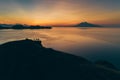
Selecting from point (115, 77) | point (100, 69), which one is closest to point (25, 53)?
point (100, 69)

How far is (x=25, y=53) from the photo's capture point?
40.5 m

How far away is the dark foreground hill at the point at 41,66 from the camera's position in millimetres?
33875

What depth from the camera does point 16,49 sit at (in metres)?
41.4

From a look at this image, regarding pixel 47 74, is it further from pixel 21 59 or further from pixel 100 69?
pixel 100 69

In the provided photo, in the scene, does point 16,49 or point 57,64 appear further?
point 16,49

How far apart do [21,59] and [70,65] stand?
436 inches

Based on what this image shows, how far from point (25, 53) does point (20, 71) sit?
Answer: 6.28 meters

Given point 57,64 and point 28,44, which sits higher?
point 28,44

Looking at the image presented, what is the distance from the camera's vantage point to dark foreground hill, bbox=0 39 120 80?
33.9 m

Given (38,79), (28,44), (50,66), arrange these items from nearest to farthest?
(38,79) → (50,66) → (28,44)

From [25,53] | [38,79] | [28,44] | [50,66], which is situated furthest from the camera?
[28,44]

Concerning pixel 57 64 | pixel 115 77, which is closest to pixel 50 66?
pixel 57 64

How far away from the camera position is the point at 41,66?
36531mm

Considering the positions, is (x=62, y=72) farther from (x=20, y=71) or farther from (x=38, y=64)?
(x=20, y=71)
